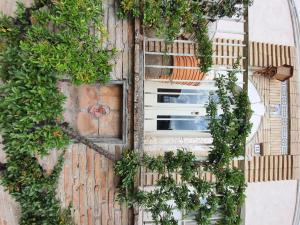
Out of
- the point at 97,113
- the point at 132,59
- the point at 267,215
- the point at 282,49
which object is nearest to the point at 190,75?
the point at 132,59

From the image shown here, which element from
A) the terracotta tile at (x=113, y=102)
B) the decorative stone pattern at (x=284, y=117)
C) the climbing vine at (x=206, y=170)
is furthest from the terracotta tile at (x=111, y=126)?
the decorative stone pattern at (x=284, y=117)

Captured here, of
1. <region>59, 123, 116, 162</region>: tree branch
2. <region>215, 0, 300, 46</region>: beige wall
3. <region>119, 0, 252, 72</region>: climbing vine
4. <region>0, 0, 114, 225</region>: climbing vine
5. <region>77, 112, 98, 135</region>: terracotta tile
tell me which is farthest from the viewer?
<region>215, 0, 300, 46</region>: beige wall

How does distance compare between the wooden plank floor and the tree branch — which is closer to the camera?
the tree branch

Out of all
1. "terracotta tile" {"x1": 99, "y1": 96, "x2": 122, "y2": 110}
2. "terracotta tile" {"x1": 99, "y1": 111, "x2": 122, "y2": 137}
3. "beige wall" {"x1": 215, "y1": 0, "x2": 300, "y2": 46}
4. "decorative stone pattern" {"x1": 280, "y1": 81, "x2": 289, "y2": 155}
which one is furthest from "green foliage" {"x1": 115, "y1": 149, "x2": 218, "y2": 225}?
"beige wall" {"x1": 215, "y1": 0, "x2": 300, "y2": 46}

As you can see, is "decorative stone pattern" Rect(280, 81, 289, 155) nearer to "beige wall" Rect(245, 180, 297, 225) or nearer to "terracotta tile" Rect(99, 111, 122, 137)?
"beige wall" Rect(245, 180, 297, 225)

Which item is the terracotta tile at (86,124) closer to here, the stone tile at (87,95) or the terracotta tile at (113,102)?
the stone tile at (87,95)

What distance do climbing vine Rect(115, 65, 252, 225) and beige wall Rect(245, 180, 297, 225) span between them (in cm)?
200

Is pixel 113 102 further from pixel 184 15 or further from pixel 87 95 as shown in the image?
pixel 184 15

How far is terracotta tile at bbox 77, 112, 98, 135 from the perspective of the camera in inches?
267

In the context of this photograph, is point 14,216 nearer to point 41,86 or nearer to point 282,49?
point 41,86

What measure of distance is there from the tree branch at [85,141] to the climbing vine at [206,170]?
0.23m

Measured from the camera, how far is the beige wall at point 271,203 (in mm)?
8758

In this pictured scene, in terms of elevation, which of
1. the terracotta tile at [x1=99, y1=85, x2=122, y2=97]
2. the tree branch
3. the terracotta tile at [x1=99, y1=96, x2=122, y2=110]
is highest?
the terracotta tile at [x1=99, y1=85, x2=122, y2=97]

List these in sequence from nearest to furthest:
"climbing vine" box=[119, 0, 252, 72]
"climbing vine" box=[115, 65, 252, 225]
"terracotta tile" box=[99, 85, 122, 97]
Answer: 1. "climbing vine" box=[119, 0, 252, 72]
2. "climbing vine" box=[115, 65, 252, 225]
3. "terracotta tile" box=[99, 85, 122, 97]
